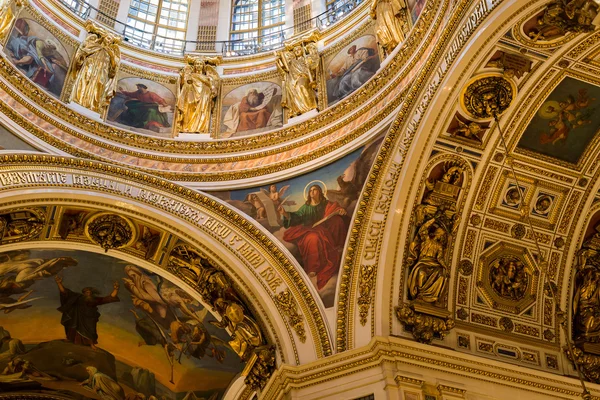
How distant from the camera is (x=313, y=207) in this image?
14.4m

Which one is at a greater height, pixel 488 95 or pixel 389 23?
pixel 389 23

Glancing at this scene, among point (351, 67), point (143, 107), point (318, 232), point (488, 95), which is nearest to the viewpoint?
point (488, 95)

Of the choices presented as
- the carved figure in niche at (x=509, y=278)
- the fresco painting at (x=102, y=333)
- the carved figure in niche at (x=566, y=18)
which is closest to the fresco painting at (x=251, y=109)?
the fresco painting at (x=102, y=333)

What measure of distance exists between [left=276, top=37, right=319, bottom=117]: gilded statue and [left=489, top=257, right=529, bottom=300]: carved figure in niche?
4.98 meters

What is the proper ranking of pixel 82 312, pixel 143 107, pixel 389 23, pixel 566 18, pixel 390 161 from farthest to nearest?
pixel 143 107 → pixel 82 312 → pixel 389 23 → pixel 390 161 → pixel 566 18

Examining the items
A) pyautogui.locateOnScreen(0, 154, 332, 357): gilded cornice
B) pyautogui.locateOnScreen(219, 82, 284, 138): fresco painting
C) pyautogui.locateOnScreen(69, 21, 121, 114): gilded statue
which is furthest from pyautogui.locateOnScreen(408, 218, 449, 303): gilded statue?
pyautogui.locateOnScreen(69, 21, 121, 114): gilded statue

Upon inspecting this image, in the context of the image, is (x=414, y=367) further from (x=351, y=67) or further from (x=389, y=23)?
(x=389, y=23)

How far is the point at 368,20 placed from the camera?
1603 cm

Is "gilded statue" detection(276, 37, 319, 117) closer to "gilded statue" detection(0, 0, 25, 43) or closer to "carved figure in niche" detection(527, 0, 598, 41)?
"gilded statue" detection(0, 0, 25, 43)

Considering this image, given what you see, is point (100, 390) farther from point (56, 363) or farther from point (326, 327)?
point (326, 327)

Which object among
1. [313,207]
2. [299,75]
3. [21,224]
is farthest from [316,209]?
[21,224]

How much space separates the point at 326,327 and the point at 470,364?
2.47 m

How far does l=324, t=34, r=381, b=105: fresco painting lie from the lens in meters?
15.4

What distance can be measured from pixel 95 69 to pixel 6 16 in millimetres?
2125
